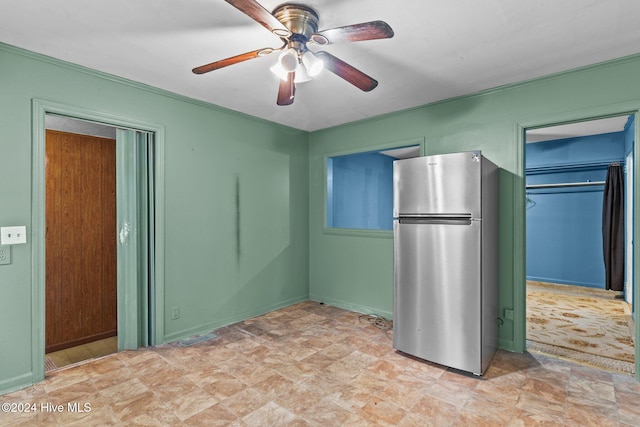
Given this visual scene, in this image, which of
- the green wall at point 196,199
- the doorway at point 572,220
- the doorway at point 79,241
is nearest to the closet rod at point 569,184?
the doorway at point 572,220

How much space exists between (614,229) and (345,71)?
5.26 meters

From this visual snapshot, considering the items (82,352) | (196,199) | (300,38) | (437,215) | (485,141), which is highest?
(300,38)

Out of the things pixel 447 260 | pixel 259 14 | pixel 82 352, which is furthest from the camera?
pixel 82 352

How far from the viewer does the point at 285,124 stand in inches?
161

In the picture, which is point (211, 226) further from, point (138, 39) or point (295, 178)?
point (138, 39)

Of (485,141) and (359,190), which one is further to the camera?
(359,190)

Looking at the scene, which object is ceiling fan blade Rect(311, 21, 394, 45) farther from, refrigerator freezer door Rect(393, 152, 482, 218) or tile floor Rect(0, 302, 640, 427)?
tile floor Rect(0, 302, 640, 427)

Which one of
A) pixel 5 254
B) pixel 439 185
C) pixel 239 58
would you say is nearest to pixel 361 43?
pixel 239 58

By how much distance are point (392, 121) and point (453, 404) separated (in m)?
2.79

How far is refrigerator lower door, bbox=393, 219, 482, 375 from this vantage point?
2.35 metres

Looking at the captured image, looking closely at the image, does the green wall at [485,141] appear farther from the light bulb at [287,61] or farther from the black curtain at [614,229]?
the black curtain at [614,229]

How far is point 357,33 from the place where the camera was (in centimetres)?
Answer: 154

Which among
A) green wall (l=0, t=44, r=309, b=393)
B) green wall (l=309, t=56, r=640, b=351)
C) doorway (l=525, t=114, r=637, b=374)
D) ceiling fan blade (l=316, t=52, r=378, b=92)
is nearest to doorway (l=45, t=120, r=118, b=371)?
green wall (l=0, t=44, r=309, b=393)

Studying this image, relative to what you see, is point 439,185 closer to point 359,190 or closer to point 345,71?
point 345,71
